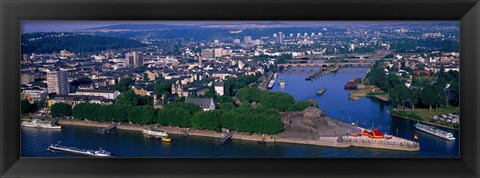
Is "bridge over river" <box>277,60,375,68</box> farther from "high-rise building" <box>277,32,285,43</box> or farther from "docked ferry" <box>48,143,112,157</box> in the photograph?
"docked ferry" <box>48,143,112,157</box>

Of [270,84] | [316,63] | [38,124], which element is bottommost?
[38,124]

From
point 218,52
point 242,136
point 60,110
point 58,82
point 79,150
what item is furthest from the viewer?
point 218,52

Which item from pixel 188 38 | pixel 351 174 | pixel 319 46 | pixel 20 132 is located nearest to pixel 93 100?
pixel 188 38

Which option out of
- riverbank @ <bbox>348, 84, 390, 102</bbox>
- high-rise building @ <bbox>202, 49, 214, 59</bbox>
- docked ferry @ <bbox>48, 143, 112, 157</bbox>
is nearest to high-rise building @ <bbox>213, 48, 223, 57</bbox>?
high-rise building @ <bbox>202, 49, 214, 59</bbox>

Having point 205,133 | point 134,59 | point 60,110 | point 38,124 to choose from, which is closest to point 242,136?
point 205,133

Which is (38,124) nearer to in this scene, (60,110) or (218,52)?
(60,110)

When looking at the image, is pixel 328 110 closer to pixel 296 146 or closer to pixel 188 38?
pixel 296 146
